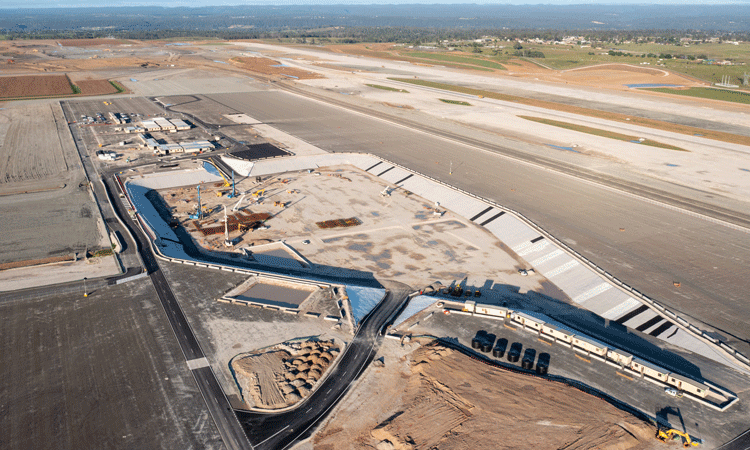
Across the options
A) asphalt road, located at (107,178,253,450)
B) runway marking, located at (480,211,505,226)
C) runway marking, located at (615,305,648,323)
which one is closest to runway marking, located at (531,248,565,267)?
runway marking, located at (480,211,505,226)

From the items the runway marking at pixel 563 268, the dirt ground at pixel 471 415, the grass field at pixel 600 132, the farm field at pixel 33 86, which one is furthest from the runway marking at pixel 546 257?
the farm field at pixel 33 86

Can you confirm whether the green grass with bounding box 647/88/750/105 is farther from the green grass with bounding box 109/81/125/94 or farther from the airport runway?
the green grass with bounding box 109/81/125/94

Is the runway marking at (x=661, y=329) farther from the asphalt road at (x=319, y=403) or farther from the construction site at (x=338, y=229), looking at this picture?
the asphalt road at (x=319, y=403)

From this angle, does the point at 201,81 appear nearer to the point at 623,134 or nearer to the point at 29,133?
the point at 29,133

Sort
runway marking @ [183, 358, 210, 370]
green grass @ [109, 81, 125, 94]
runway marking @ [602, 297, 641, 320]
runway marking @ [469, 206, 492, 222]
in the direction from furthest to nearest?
green grass @ [109, 81, 125, 94]
runway marking @ [469, 206, 492, 222]
runway marking @ [602, 297, 641, 320]
runway marking @ [183, 358, 210, 370]

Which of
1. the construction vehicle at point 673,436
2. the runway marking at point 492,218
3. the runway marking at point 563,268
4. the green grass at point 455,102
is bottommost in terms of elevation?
the construction vehicle at point 673,436

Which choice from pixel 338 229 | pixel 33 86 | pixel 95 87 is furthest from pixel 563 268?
pixel 33 86
